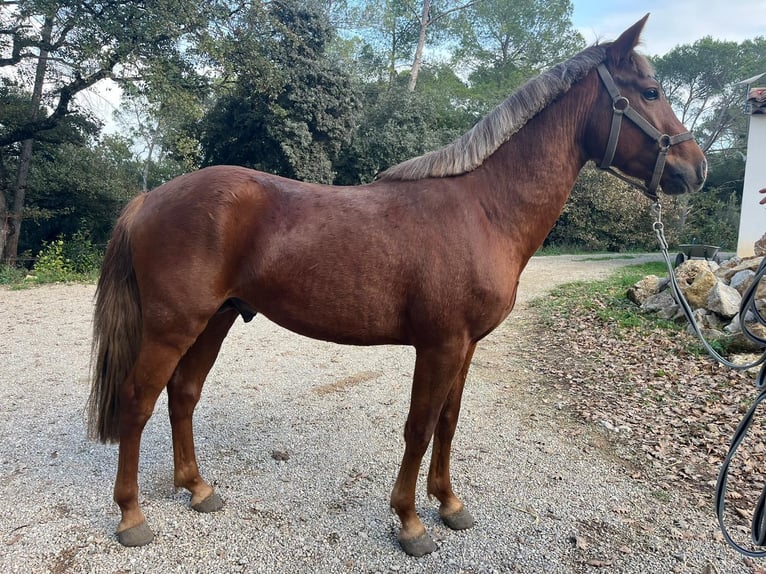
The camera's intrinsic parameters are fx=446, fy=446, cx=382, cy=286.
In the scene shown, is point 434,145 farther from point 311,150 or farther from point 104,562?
point 104,562

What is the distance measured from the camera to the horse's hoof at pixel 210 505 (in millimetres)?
2516

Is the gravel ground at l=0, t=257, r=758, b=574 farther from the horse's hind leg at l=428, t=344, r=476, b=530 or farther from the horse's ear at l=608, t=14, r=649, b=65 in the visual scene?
the horse's ear at l=608, t=14, r=649, b=65

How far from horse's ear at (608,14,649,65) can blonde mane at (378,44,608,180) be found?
5 centimetres

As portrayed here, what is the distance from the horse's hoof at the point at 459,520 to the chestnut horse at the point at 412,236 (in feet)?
0.76

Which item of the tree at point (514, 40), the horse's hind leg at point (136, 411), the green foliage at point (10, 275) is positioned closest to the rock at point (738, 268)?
the horse's hind leg at point (136, 411)

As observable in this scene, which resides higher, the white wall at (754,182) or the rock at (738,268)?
the white wall at (754,182)

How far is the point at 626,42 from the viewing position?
6.89 ft

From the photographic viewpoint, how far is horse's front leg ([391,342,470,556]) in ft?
7.02

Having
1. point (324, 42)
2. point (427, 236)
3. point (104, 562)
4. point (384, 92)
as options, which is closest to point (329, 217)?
point (427, 236)

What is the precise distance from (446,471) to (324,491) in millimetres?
783

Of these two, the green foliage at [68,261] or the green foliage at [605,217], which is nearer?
the green foliage at [68,261]

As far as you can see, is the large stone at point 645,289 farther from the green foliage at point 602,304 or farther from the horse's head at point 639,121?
the horse's head at point 639,121

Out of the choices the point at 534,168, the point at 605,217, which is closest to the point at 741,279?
the point at 534,168

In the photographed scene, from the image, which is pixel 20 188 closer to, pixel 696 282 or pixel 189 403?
pixel 189 403
